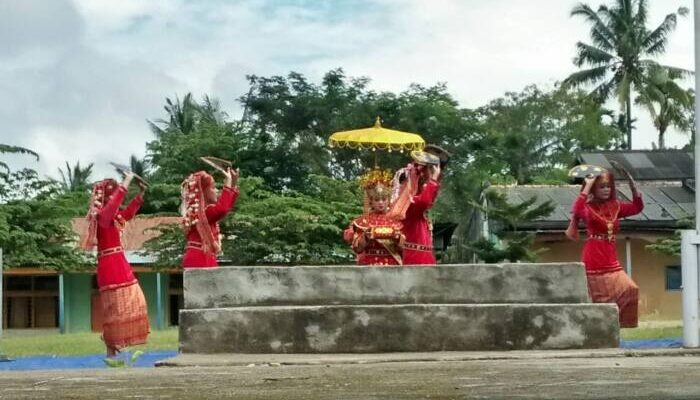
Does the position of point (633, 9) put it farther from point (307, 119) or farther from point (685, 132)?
point (307, 119)

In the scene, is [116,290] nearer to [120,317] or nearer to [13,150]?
[120,317]

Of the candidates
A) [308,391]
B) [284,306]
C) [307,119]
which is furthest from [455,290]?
[307,119]

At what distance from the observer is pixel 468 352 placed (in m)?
9.38

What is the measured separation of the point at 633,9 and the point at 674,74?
3109 millimetres

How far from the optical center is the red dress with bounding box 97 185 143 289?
11812mm

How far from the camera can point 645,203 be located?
29.3 meters

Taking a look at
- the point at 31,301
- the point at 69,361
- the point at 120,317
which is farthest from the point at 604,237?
the point at 31,301

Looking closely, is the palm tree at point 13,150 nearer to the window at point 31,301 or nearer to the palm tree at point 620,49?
the window at point 31,301

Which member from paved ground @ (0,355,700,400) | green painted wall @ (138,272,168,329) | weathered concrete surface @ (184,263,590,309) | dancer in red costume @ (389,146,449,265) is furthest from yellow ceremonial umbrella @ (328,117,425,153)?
green painted wall @ (138,272,168,329)

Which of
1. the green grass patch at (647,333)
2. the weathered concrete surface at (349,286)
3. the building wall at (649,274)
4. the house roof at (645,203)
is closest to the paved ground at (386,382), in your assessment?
the weathered concrete surface at (349,286)

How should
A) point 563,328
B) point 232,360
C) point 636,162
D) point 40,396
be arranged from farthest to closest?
point 636,162, point 563,328, point 232,360, point 40,396

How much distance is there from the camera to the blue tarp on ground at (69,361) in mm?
11352

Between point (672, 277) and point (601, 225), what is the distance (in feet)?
56.3

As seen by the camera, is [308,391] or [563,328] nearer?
[308,391]
